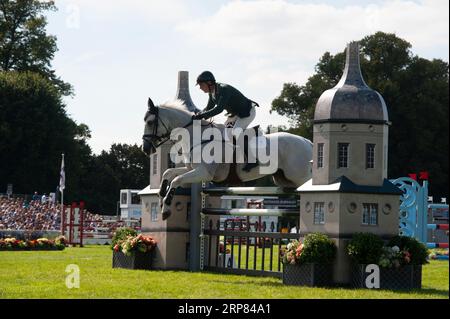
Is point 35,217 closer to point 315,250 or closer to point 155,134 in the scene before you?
point 155,134

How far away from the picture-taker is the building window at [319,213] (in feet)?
58.7

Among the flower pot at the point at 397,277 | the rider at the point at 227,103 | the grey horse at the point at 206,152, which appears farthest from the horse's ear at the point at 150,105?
the flower pot at the point at 397,277

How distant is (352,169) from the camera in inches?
698

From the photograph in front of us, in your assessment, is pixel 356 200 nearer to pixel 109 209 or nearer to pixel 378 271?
pixel 378 271

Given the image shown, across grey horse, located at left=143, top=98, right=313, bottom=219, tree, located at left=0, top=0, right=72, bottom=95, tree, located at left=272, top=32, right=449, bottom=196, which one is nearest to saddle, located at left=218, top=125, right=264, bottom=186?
grey horse, located at left=143, top=98, right=313, bottom=219

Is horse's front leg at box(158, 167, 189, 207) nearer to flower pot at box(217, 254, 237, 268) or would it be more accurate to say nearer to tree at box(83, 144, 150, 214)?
flower pot at box(217, 254, 237, 268)

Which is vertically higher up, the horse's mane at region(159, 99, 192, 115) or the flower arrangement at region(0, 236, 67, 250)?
the horse's mane at region(159, 99, 192, 115)

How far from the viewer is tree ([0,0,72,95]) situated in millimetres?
72312

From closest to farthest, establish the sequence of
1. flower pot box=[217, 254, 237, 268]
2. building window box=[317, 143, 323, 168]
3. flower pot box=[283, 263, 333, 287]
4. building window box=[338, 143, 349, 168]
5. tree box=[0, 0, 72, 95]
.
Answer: flower pot box=[283, 263, 333, 287], building window box=[338, 143, 349, 168], building window box=[317, 143, 323, 168], flower pot box=[217, 254, 237, 268], tree box=[0, 0, 72, 95]

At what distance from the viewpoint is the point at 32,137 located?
65.9 metres

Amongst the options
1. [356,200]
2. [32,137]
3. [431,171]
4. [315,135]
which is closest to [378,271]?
[356,200]

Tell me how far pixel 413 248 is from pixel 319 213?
1816mm

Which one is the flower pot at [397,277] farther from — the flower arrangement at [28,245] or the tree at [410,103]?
the tree at [410,103]

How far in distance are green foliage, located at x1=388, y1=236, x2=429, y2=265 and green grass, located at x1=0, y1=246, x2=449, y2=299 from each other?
527 mm
